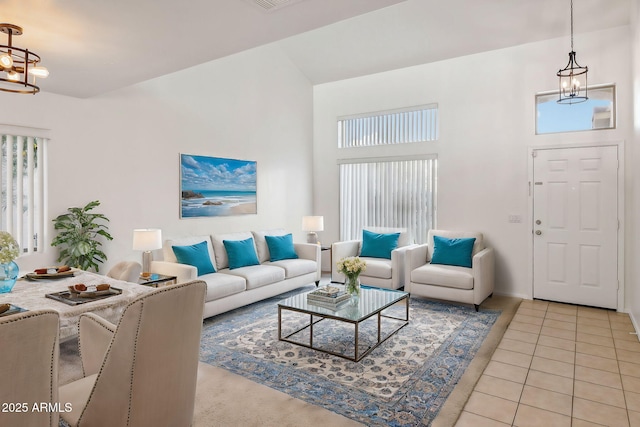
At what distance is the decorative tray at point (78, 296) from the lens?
7.65ft

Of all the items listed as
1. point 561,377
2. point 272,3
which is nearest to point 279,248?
point 561,377

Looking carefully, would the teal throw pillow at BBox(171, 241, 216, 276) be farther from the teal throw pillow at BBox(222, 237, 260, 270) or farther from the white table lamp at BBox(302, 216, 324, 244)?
the white table lamp at BBox(302, 216, 324, 244)

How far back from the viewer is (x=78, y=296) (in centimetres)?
242

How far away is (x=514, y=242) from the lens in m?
5.22

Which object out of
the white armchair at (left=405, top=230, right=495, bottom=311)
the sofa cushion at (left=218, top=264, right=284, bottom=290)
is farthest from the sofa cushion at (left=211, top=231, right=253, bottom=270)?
the white armchair at (left=405, top=230, right=495, bottom=311)

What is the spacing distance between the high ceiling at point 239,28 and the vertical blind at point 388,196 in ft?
5.22

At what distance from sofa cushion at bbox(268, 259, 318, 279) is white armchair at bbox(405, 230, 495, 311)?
1337 millimetres

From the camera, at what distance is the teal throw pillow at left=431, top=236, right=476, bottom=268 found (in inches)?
197

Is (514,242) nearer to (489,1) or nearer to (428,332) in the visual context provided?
(428,332)

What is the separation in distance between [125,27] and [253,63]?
11.8 feet

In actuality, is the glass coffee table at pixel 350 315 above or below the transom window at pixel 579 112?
below

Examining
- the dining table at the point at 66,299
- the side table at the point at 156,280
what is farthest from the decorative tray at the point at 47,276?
the side table at the point at 156,280

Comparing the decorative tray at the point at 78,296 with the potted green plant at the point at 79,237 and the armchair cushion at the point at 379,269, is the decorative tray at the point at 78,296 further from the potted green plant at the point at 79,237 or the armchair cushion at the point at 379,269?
the armchair cushion at the point at 379,269

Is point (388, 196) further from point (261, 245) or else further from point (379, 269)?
point (261, 245)
